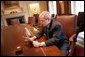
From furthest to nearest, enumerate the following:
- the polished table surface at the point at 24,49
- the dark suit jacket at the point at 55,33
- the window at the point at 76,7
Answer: the window at the point at 76,7
the dark suit jacket at the point at 55,33
the polished table surface at the point at 24,49

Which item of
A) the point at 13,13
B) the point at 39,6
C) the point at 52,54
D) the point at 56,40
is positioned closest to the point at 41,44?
the point at 56,40

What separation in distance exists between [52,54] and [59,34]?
2.12ft

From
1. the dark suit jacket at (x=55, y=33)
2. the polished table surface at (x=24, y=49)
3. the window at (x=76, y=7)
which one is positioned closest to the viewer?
the polished table surface at (x=24, y=49)

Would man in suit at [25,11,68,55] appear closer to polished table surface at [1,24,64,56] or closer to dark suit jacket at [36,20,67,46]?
dark suit jacket at [36,20,67,46]

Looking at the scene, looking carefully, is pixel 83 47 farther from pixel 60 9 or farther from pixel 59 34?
pixel 60 9

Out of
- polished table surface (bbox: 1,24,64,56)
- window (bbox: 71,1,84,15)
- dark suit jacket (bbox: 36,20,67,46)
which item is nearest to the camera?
polished table surface (bbox: 1,24,64,56)

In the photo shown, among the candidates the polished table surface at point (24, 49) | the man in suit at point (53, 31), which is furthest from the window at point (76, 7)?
the polished table surface at point (24, 49)

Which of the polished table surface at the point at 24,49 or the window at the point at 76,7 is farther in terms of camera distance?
the window at the point at 76,7

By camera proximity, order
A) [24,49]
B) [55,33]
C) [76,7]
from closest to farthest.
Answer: [24,49], [55,33], [76,7]

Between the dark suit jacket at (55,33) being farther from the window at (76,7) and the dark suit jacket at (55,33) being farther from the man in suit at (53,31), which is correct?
the window at (76,7)

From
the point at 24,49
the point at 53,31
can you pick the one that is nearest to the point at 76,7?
the point at 53,31

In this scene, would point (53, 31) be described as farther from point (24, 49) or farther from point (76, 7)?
point (76, 7)

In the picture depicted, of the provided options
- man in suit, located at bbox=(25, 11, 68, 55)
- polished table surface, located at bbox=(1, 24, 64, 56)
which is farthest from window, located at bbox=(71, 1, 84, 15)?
polished table surface, located at bbox=(1, 24, 64, 56)

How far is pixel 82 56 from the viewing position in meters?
1.05
